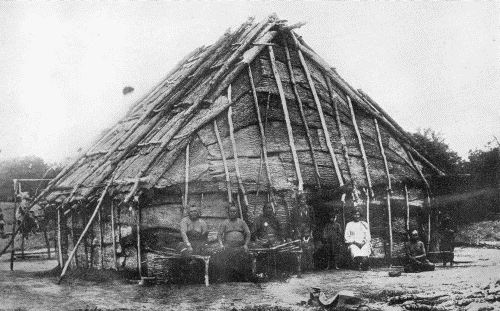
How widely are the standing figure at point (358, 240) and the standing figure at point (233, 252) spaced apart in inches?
109

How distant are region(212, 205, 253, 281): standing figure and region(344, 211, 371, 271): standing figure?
2764mm

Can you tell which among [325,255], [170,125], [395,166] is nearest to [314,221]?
[325,255]

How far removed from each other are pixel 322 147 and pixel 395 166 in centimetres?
214

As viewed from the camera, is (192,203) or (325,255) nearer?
(192,203)

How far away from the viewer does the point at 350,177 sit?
12.5 m

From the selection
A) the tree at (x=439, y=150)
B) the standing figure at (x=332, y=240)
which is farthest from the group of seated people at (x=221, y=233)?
the tree at (x=439, y=150)

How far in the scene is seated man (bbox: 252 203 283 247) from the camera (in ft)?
37.0

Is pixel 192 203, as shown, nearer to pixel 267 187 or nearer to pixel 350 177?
pixel 267 187

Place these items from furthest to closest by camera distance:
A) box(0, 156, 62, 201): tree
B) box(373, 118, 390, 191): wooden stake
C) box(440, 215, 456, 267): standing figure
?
box(0, 156, 62, 201): tree
box(440, 215, 456, 267): standing figure
box(373, 118, 390, 191): wooden stake

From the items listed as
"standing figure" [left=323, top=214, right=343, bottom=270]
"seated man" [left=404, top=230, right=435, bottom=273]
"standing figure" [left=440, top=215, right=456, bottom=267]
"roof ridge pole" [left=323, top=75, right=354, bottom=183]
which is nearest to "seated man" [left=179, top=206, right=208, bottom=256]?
"standing figure" [left=323, top=214, right=343, bottom=270]

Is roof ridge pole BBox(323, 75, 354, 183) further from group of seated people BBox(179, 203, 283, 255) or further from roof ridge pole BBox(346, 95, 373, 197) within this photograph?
group of seated people BBox(179, 203, 283, 255)

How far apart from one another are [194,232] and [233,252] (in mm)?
911

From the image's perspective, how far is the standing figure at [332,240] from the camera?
12172mm

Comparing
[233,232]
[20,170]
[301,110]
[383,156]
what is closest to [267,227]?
[233,232]
